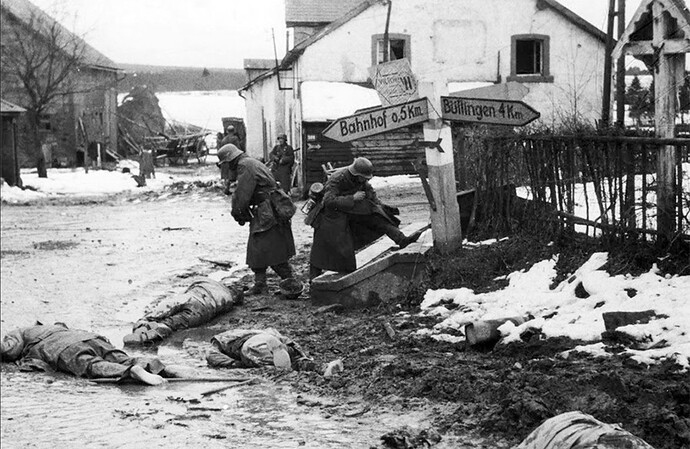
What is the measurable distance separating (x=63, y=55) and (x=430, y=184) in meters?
32.2

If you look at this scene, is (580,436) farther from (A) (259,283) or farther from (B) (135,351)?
(A) (259,283)

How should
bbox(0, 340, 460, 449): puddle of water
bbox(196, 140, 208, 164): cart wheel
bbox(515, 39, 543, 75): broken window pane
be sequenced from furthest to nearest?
bbox(196, 140, 208, 164): cart wheel < bbox(515, 39, 543, 75): broken window pane < bbox(0, 340, 460, 449): puddle of water

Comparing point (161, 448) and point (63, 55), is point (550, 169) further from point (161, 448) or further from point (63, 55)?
point (63, 55)

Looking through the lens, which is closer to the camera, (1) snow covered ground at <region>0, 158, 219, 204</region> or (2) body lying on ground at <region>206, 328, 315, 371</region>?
(2) body lying on ground at <region>206, 328, 315, 371</region>

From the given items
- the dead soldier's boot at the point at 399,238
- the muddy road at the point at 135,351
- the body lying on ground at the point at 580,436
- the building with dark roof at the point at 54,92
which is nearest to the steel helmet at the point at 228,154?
the muddy road at the point at 135,351

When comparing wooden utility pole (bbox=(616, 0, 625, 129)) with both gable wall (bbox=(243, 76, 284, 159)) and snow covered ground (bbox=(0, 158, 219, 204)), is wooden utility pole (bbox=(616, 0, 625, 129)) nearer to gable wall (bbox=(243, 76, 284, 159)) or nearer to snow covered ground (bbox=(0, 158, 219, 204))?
gable wall (bbox=(243, 76, 284, 159))

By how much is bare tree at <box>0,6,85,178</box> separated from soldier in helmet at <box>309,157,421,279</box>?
90.5 ft

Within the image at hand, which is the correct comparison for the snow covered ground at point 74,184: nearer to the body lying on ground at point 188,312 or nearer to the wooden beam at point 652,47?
the body lying on ground at point 188,312

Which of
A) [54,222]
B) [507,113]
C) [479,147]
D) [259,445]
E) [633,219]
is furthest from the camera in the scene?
[54,222]

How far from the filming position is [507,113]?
10641 mm

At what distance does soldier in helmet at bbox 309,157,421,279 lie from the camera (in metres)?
11.3

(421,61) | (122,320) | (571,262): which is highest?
(421,61)

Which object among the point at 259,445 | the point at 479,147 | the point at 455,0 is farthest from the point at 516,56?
the point at 259,445

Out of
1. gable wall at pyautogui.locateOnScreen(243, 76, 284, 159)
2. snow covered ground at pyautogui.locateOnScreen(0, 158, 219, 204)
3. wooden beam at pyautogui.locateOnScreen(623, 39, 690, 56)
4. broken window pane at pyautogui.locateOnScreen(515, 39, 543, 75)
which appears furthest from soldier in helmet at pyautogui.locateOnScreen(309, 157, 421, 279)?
snow covered ground at pyautogui.locateOnScreen(0, 158, 219, 204)
